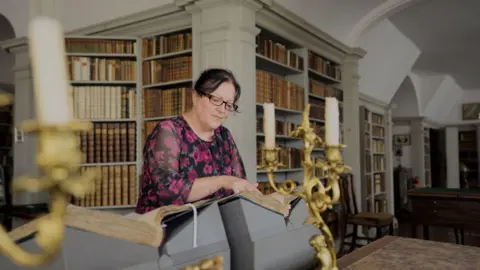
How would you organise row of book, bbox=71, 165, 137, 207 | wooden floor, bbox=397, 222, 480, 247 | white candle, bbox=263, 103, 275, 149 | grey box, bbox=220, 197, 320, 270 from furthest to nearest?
wooden floor, bbox=397, 222, 480, 247, row of book, bbox=71, 165, 137, 207, white candle, bbox=263, 103, 275, 149, grey box, bbox=220, 197, 320, 270

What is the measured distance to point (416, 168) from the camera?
1020 cm

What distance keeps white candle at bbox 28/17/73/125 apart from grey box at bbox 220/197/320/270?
58 centimetres

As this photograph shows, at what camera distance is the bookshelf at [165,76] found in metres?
3.51

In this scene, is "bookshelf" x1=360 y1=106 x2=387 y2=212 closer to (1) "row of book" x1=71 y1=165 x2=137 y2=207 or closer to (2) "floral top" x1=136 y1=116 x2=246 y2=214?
(1) "row of book" x1=71 y1=165 x2=137 y2=207

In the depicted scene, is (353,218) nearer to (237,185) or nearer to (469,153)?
(237,185)

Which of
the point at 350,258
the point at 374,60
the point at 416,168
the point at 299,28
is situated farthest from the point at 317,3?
the point at 416,168

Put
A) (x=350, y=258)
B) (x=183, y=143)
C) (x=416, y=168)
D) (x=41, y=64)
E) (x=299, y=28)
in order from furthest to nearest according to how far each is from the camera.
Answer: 1. (x=416, y=168)
2. (x=299, y=28)
3. (x=183, y=143)
4. (x=350, y=258)
5. (x=41, y=64)

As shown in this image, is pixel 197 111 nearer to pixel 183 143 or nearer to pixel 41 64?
pixel 183 143

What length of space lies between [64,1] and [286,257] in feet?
13.9

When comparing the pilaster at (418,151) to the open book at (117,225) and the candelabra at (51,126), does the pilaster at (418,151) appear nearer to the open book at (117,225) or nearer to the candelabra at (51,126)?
the open book at (117,225)

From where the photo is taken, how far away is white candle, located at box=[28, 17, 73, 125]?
317 mm

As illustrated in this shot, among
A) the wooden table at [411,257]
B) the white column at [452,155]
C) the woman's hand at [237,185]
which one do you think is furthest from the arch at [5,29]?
the white column at [452,155]

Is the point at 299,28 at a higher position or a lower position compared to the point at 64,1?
lower

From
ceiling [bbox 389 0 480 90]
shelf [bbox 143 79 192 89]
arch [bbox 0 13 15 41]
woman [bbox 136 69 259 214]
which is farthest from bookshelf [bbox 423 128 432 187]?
woman [bbox 136 69 259 214]
